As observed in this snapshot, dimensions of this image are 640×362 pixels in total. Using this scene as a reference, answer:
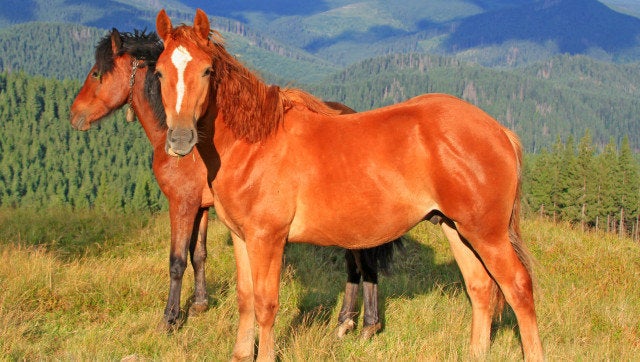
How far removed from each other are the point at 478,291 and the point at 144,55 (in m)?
4.36

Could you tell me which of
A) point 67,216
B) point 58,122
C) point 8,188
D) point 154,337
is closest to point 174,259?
A: point 154,337

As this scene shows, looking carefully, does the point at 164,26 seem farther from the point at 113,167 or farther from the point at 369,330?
the point at 113,167

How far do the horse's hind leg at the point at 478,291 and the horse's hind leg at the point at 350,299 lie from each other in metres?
1.44

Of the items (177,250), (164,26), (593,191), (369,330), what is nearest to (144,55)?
(177,250)

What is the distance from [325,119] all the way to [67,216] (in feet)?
25.2

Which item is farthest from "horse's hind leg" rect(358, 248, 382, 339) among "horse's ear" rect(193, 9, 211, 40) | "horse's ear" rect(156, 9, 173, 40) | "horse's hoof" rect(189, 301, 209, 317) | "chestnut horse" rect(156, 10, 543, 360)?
"horse's ear" rect(156, 9, 173, 40)

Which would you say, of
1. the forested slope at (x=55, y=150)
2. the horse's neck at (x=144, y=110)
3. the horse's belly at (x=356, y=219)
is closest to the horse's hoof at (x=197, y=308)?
the horse's neck at (x=144, y=110)

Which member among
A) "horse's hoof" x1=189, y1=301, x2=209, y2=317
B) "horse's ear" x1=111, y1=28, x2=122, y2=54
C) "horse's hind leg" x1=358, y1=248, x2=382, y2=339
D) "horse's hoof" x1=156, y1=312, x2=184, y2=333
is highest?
"horse's ear" x1=111, y1=28, x2=122, y2=54

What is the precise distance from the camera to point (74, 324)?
6.01 metres

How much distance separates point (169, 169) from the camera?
610 cm

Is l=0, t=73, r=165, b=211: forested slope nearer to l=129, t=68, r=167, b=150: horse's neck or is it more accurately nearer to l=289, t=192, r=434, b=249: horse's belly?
l=129, t=68, r=167, b=150: horse's neck

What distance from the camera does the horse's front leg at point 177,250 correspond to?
611 centimetres

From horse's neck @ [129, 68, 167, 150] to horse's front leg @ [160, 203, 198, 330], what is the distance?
906 millimetres

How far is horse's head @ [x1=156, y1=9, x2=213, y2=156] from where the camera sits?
148 inches
